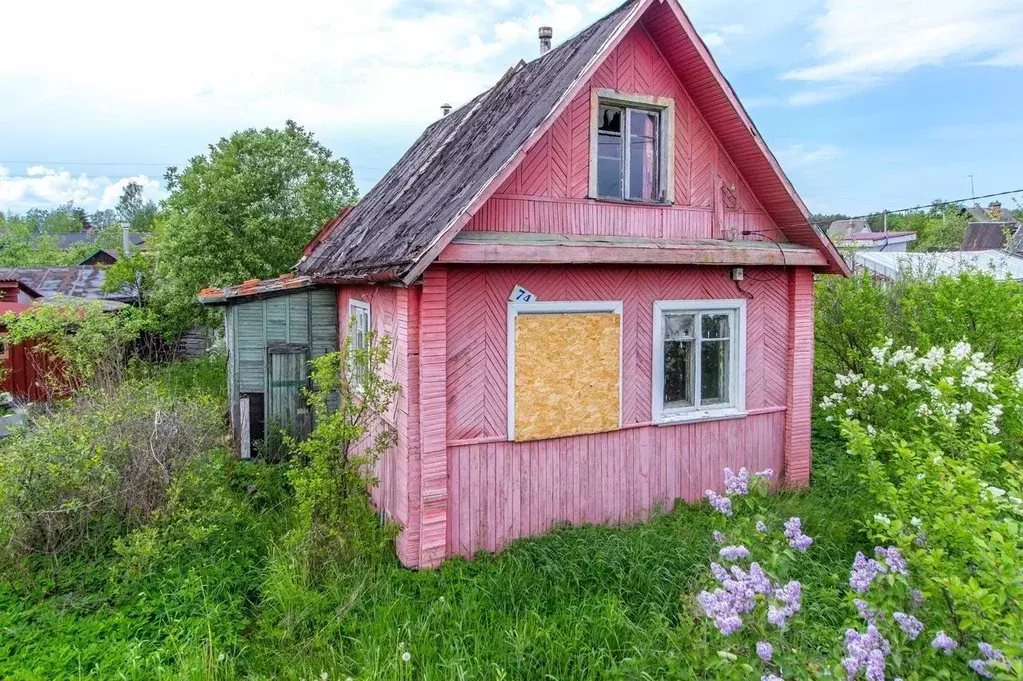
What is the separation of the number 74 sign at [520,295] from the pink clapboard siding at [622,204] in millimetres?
634

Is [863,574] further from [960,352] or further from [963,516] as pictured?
[960,352]

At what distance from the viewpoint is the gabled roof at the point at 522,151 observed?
6.25 m

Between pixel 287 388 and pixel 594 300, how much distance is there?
5390mm

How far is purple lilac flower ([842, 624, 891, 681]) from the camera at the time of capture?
2.92 metres

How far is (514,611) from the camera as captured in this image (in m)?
5.68

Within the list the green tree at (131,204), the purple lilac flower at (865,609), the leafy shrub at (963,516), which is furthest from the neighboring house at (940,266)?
the green tree at (131,204)

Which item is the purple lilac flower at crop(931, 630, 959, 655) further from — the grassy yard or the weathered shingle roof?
the weathered shingle roof

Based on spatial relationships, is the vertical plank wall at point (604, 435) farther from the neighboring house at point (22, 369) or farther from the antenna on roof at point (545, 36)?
the neighboring house at point (22, 369)

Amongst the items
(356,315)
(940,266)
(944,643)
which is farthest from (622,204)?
(940,266)

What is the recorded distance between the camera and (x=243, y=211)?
17.4m

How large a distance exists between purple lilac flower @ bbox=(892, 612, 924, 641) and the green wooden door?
8532mm

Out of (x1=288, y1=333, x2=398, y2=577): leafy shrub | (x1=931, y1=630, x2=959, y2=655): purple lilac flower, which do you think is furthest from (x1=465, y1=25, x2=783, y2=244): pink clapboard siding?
(x1=931, y1=630, x2=959, y2=655): purple lilac flower

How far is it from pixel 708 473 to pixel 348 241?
6127 mm

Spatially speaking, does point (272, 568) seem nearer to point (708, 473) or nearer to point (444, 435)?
point (444, 435)
